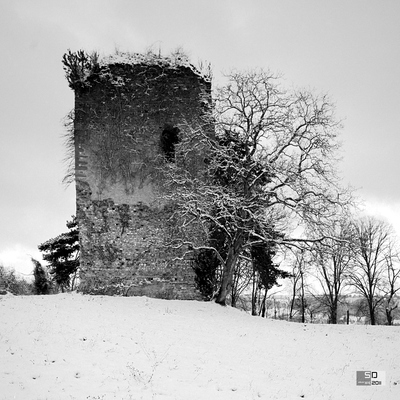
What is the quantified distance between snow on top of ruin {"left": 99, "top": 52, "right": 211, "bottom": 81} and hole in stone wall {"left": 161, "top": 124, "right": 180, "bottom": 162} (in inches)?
95.4

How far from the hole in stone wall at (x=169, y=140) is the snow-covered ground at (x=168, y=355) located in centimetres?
564

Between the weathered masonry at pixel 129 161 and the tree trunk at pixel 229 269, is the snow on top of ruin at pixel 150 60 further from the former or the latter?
the tree trunk at pixel 229 269

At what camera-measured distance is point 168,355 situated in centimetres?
888

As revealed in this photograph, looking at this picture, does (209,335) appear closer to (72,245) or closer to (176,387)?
(176,387)

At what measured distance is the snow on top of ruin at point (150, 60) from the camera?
16.4 meters

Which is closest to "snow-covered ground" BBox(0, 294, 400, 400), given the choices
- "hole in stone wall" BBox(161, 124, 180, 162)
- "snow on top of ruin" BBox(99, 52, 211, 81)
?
"hole in stone wall" BBox(161, 124, 180, 162)

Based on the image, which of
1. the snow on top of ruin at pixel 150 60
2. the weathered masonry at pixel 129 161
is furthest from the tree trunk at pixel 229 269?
the snow on top of ruin at pixel 150 60

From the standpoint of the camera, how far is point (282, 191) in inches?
603

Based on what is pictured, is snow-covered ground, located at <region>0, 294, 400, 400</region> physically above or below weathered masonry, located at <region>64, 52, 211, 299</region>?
below

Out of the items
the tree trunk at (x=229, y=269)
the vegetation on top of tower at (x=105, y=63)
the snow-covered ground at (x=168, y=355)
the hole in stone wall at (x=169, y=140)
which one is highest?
the vegetation on top of tower at (x=105, y=63)

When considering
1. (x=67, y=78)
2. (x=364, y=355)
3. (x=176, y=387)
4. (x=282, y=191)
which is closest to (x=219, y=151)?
(x=282, y=191)

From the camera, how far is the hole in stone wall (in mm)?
16006

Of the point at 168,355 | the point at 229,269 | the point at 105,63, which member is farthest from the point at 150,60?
the point at 168,355

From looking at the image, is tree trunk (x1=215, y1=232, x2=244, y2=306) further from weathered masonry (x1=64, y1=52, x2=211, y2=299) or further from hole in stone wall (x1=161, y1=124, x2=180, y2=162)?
hole in stone wall (x1=161, y1=124, x2=180, y2=162)
